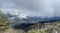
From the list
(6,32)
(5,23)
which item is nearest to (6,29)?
(6,32)

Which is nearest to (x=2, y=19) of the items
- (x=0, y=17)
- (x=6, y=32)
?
(x=0, y=17)

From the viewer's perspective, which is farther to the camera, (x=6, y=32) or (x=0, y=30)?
(x=6, y=32)

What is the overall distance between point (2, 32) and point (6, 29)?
3304mm

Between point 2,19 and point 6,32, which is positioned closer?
point 2,19

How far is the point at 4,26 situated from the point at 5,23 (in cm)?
91

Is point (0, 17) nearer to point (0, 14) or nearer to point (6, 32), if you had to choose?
point (0, 14)

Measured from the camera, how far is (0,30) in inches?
2036

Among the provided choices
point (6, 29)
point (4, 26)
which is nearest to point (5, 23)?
point (4, 26)

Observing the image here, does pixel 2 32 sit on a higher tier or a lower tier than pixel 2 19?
lower

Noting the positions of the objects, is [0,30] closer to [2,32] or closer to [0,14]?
[2,32]

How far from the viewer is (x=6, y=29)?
5631cm

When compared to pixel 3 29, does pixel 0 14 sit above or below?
above

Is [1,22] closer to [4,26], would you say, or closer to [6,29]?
[4,26]

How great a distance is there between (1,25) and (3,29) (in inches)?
79.0
